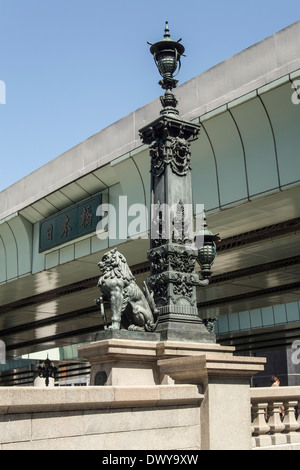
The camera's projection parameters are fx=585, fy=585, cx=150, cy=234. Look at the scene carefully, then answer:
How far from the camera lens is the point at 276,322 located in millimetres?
32375

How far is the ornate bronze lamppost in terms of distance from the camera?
8664 millimetres

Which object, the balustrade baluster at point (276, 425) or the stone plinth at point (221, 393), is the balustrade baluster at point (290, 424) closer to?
the balustrade baluster at point (276, 425)

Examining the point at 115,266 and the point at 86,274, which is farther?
the point at 86,274

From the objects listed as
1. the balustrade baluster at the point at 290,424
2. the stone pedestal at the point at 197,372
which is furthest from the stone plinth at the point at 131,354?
the balustrade baluster at the point at 290,424

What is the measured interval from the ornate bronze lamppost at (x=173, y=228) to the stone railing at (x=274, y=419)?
1.15m

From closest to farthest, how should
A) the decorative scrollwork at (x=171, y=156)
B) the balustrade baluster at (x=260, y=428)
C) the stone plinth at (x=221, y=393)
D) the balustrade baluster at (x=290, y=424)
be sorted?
1. the stone plinth at (x=221, y=393)
2. the balustrade baluster at (x=260, y=428)
3. the balustrade baluster at (x=290, y=424)
4. the decorative scrollwork at (x=171, y=156)

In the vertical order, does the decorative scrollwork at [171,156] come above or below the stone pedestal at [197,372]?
above

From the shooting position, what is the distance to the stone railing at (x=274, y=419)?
26.2 ft

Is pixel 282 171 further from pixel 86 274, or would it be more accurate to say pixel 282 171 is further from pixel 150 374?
pixel 86 274

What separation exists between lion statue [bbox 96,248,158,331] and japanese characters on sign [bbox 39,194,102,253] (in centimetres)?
977

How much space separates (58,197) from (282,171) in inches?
358

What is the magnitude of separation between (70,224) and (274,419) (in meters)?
12.8
